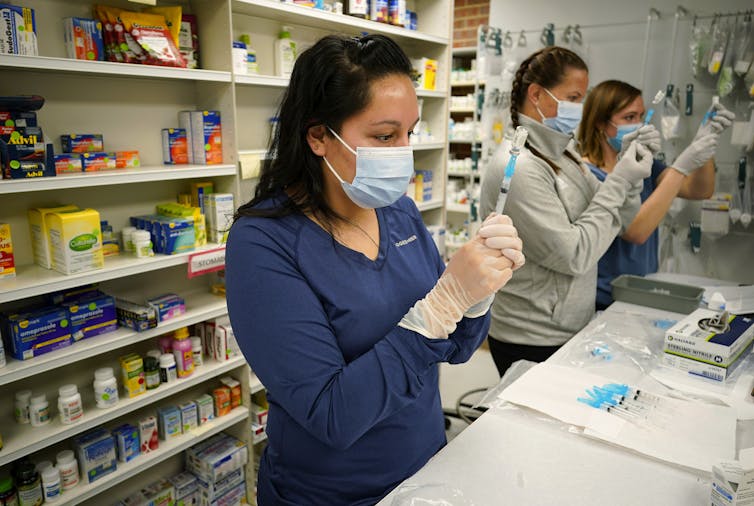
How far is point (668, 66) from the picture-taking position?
356 centimetres

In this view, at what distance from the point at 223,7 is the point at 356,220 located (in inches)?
54.5

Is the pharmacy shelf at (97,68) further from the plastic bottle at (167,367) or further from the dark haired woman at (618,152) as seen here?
the dark haired woman at (618,152)

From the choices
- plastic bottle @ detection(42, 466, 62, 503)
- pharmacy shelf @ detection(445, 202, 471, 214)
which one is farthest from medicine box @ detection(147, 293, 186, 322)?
pharmacy shelf @ detection(445, 202, 471, 214)

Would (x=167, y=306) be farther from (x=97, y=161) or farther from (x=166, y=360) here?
(x=97, y=161)

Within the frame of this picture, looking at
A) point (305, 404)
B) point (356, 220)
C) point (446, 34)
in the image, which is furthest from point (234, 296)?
point (446, 34)

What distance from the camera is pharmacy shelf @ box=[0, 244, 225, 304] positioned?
1675 mm

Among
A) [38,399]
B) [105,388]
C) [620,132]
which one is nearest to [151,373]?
[105,388]

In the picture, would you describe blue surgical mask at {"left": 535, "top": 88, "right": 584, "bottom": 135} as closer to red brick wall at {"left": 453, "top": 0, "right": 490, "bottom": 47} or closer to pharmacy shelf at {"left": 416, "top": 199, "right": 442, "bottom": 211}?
pharmacy shelf at {"left": 416, "top": 199, "right": 442, "bottom": 211}

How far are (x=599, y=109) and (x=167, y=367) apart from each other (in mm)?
2335

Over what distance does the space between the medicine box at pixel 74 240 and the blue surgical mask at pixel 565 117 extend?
1707 millimetres

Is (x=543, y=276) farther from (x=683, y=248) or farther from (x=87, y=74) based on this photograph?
(x=683, y=248)

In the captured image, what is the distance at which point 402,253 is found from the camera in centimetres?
130

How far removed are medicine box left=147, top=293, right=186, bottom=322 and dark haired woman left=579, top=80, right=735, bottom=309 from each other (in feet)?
6.17

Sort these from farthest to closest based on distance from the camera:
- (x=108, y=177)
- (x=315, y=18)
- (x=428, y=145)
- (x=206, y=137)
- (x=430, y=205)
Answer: (x=430, y=205)
(x=428, y=145)
(x=315, y=18)
(x=206, y=137)
(x=108, y=177)
